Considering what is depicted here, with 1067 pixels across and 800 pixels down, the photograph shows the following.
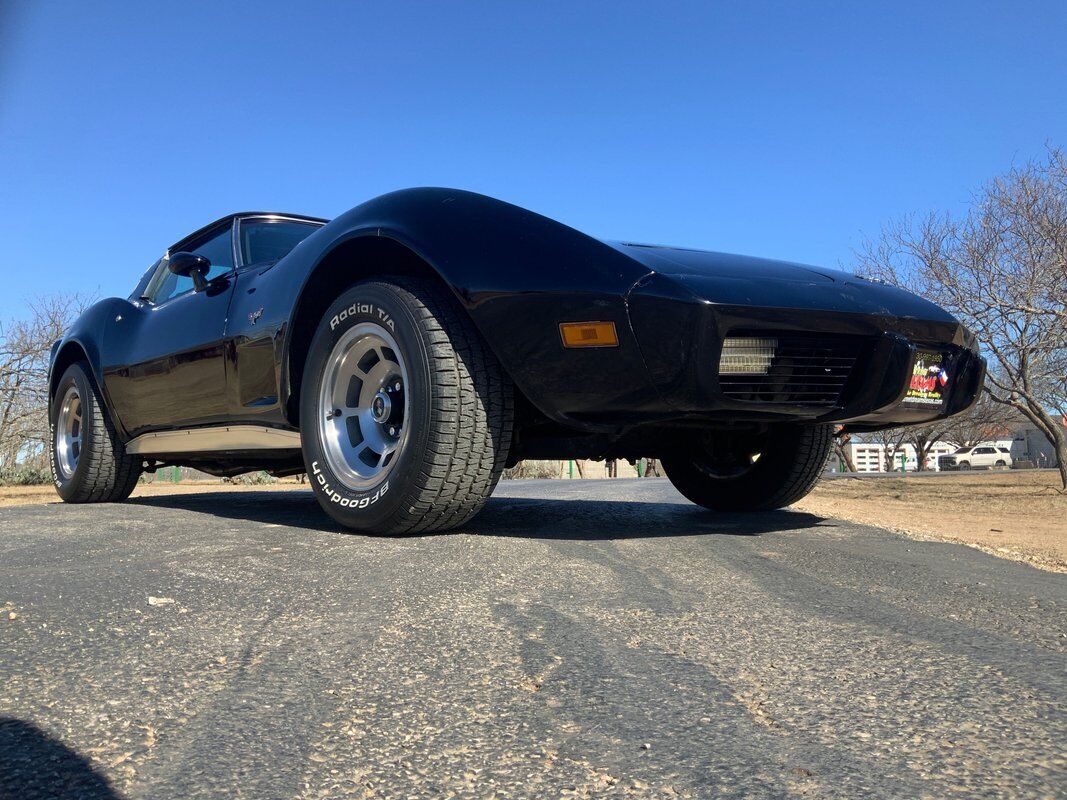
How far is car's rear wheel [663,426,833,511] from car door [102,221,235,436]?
2339 millimetres

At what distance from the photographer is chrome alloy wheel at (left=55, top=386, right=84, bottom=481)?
549cm

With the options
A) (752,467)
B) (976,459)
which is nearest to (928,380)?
(752,467)

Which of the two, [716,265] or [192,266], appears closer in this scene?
[716,265]

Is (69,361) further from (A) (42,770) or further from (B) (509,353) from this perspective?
(A) (42,770)

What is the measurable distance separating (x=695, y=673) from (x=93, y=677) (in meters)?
1.00

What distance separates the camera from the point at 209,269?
13.7ft

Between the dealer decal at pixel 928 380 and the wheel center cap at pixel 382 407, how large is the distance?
181 cm

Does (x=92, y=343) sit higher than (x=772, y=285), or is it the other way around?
(x=92, y=343)

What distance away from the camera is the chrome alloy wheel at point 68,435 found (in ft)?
18.0

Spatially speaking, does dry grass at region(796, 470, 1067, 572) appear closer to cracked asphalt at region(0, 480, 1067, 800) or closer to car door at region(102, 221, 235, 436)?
cracked asphalt at region(0, 480, 1067, 800)

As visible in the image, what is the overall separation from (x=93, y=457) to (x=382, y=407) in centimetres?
301

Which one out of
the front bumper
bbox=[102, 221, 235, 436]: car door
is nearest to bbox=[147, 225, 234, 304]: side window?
bbox=[102, 221, 235, 436]: car door

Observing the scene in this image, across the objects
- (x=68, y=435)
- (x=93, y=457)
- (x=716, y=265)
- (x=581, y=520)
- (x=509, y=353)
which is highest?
(x=716, y=265)

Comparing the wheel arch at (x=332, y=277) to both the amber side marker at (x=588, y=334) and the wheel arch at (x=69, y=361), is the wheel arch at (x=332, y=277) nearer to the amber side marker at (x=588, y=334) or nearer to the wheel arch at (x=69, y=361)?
the amber side marker at (x=588, y=334)
